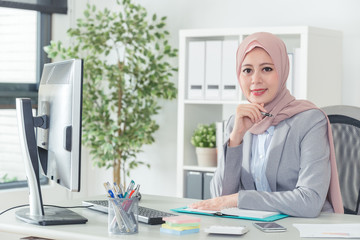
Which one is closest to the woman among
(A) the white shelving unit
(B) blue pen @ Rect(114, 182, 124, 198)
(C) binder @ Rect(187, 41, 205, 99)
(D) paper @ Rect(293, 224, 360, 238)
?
(D) paper @ Rect(293, 224, 360, 238)

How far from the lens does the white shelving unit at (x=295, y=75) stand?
3281mm

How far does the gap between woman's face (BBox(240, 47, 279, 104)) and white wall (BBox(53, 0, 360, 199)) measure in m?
1.36

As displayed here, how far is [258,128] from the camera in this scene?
227 cm

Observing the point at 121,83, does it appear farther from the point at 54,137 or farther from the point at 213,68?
the point at 54,137

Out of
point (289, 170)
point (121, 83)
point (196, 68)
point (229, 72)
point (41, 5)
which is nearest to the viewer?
point (289, 170)

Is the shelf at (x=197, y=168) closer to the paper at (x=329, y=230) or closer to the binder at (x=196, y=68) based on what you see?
the binder at (x=196, y=68)

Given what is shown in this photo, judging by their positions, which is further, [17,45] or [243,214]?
[17,45]

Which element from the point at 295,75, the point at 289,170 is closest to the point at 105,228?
the point at 289,170

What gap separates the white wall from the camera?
3.52 meters

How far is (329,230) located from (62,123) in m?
0.83

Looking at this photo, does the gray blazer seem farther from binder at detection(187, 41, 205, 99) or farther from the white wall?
the white wall

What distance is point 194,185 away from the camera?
364 cm

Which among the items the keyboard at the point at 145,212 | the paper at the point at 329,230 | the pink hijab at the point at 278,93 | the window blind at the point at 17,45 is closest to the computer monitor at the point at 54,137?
the keyboard at the point at 145,212

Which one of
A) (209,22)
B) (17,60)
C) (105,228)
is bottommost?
(105,228)
